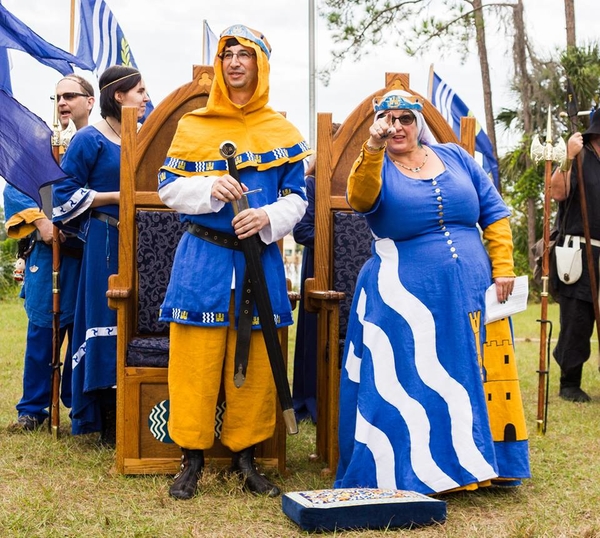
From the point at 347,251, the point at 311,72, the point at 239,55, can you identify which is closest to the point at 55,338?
the point at 347,251

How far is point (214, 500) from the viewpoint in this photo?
3785 mm

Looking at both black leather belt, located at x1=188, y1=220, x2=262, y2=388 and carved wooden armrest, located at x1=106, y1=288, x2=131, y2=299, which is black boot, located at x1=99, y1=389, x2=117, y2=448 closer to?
carved wooden armrest, located at x1=106, y1=288, x2=131, y2=299

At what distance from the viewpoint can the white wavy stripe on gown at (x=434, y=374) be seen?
3.75 metres

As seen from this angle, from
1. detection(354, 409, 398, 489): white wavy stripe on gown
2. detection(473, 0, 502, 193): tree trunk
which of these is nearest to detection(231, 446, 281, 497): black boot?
detection(354, 409, 398, 489): white wavy stripe on gown

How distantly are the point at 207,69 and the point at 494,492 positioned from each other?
2521 millimetres

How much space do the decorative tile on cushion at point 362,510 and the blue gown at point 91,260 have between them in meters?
1.57

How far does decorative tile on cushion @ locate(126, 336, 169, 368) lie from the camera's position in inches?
165

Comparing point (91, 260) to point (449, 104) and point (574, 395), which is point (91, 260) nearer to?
point (574, 395)

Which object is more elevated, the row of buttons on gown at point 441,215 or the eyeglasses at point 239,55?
the eyeglasses at point 239,55

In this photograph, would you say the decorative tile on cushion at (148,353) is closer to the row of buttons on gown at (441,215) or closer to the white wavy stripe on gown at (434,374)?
the white wavy stripe on gown at (434,374)

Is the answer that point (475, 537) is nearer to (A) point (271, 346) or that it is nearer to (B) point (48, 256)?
(A) point (271, 346)

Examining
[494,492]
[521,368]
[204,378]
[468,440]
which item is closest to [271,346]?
[204,378]

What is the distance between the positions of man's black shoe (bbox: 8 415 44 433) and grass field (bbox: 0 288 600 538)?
0.09 meters

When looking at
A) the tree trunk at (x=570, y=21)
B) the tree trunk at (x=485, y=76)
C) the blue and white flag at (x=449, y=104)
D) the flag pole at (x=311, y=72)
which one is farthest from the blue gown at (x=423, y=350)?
the tree trunk at (x=570, y=21)
